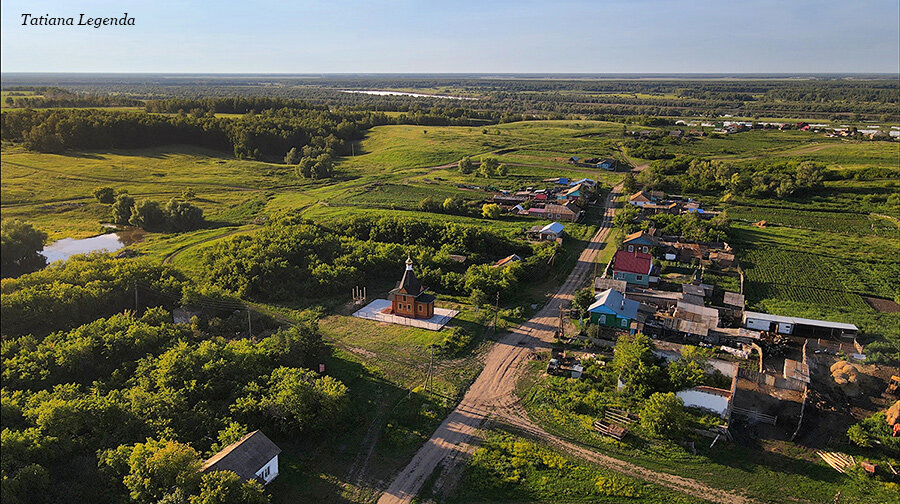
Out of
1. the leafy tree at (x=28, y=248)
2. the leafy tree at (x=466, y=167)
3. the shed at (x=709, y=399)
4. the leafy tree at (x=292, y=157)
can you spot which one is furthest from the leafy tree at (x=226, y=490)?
the leafy tree at (x=292, y=157)

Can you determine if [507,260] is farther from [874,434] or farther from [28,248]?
[28,248]

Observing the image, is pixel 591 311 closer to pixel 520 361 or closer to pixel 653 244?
pixel 520 361

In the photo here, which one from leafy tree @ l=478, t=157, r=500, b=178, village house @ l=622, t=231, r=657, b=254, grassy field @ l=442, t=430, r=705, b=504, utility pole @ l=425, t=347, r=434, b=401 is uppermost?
leafy tree @ l=478, t=157, r=500, b=178

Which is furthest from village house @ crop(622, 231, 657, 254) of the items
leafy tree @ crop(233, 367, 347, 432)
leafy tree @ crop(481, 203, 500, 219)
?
leafy tree @ crop(233, 367, 347, 432)

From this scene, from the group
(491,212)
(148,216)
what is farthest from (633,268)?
(148,216)

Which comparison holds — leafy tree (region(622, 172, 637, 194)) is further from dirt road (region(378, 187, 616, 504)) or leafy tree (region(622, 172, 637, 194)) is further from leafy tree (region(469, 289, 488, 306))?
leafy tree (region(469, 289, 488, 306))

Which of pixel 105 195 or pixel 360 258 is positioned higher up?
pixel 105 195

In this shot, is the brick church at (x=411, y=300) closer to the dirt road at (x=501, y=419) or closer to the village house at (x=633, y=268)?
the dirt road at (x=501, y=419)
